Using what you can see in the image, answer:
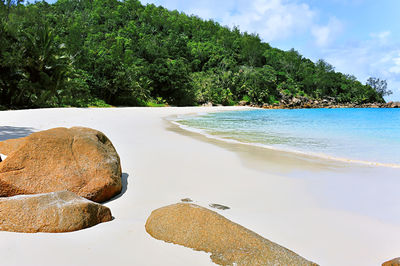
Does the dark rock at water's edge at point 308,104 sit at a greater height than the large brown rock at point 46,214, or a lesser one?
greater

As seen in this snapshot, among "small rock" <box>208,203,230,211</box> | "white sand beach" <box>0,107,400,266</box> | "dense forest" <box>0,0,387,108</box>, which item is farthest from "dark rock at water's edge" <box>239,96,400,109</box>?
"small rock" <box>208,203,230,211</box>

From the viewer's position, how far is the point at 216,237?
2.32 m

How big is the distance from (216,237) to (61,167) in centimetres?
217

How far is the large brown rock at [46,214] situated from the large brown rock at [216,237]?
0.62 meters

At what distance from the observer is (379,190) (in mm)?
4102

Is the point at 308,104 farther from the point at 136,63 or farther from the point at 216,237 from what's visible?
the point at 216,237

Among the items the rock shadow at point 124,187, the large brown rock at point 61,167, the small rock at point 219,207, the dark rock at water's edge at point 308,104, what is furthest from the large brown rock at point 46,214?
the dark rock at water's edge at point 308,104

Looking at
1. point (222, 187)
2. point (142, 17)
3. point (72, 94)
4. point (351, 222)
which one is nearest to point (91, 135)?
point (222, 187)

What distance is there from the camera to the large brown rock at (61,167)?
3225mm

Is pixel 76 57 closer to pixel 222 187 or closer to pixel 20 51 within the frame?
pixel 20 51

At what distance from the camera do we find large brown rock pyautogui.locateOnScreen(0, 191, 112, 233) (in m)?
2.49

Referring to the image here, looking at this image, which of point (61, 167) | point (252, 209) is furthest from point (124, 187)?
point (252, 209)

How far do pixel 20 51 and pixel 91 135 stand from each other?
61.4ft

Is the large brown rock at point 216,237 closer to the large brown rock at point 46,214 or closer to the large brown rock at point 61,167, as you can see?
the large brown rock at point 46,214
